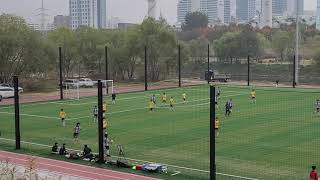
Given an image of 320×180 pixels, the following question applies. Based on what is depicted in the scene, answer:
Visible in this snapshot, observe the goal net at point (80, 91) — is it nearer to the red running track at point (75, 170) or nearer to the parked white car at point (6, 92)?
the parked white car at point (6, 92)

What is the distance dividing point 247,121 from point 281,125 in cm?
236

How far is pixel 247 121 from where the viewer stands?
31.3 metres

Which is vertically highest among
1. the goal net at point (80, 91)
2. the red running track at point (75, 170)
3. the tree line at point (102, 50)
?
the tree line at point (102, 50)

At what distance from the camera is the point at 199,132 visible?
27.7m

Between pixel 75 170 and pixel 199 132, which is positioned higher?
pixel 199 132

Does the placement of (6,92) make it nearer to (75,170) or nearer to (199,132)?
(199,132)

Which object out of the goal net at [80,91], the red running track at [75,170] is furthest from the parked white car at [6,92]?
the red running track at [75,170]

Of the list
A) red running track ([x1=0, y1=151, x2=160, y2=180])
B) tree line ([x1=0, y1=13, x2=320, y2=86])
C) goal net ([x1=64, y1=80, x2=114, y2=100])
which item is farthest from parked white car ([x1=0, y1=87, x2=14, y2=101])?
red running track ([x1=0, y1=151, x2=160, y2=180])

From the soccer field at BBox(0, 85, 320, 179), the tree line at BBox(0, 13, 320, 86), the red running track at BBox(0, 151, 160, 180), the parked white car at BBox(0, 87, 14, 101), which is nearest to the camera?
the red running track at BBox(0, 151, 160, 180)

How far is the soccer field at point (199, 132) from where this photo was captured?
68.0 ft

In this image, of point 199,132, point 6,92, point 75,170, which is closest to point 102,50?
point 6,92

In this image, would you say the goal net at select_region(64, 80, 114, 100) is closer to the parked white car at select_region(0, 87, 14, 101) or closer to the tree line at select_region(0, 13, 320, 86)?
the tree line at select_region(0, 13, 320, 86)

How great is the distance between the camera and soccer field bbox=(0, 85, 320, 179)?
20.7 m

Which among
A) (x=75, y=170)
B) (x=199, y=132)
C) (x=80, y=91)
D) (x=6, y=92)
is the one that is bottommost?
(x=75, y=170)
